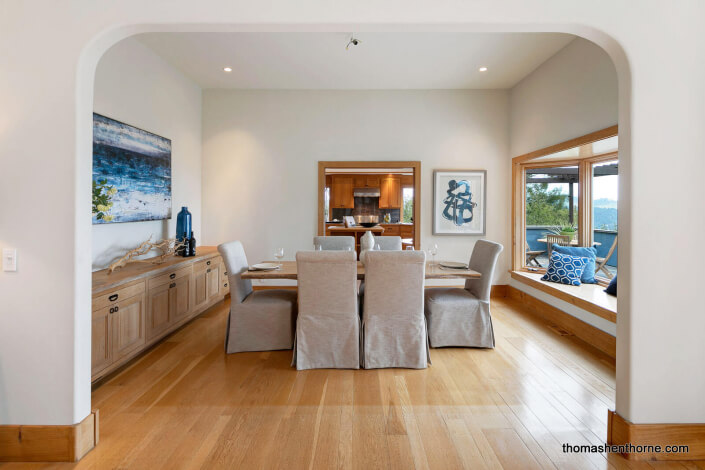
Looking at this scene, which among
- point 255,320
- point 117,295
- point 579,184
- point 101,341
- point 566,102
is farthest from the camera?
point 579,184

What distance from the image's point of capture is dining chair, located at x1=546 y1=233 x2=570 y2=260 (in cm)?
498

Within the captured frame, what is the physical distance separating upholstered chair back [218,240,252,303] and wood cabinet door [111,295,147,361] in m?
0.73

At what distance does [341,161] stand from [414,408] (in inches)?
150

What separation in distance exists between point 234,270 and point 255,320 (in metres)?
0.48

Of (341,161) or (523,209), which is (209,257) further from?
(523,209)

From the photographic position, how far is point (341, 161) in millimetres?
5543

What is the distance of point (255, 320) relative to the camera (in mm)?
3410

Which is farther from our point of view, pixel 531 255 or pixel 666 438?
pixel 531 255

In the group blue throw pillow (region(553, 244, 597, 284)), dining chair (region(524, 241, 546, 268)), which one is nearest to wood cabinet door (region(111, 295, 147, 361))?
blue throw pillow (region(553, 244, 597, 284))

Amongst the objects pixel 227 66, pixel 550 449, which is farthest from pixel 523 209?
pixel 227 66

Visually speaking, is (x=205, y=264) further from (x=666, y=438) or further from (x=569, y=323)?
(x=666, y=438)

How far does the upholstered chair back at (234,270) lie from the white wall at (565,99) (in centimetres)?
357

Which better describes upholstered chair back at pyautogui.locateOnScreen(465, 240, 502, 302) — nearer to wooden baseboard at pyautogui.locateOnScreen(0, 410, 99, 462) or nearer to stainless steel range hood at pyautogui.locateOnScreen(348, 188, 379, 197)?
wooden baseboard at pyautogui.locateOnScreen(0, 410, 99, 462)

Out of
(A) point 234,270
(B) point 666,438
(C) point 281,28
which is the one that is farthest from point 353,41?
(B) point 666,438
